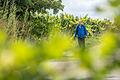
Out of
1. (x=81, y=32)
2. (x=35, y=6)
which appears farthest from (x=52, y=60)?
(x=35, y=6)

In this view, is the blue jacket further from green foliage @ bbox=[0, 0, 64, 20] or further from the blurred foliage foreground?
the blurred foliage foreground

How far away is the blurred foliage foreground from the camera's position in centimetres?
111

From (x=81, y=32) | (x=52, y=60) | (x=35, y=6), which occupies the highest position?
(x=35, y=6)

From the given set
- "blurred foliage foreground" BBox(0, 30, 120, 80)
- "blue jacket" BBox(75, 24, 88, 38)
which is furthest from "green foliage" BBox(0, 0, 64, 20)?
"blurred foliage foreground" BBox(0, 30, 120, 80)

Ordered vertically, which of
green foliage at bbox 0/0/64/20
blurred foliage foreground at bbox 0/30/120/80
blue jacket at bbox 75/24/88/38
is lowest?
blue jacket at bbox 75/24/88/38

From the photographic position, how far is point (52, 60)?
45.0 inches

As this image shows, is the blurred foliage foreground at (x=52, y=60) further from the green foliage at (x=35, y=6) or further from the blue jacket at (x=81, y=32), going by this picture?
the green foliage at (x=35, y=6)

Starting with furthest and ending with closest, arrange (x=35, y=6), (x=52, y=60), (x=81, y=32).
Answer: (x=35, y=6) < (x=81, y=32) < (x=52, y=60)

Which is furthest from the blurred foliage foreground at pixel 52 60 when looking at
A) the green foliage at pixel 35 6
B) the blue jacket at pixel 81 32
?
the green foliage at pixel 35 6

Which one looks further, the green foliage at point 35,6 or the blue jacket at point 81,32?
the green foliage at point 35,6

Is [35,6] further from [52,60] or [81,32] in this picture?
[52,60]

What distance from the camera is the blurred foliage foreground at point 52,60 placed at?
1109 millimetres

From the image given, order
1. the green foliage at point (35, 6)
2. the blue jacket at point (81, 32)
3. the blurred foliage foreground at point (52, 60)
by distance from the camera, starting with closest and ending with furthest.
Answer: the blurred foliage foreground at point (52, 60) → the blue jacket at point (81, 32) → the green foliage at point (35, 6)

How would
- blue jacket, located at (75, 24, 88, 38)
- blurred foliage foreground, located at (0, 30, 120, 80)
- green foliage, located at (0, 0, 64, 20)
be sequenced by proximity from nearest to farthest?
1. blurred foliage foreground, located at (0, 30, 120, 80)
2. blue jacket, located at (75, 24, 88, 38)
3. green foliage, located at (0, 0, 64, 20)
